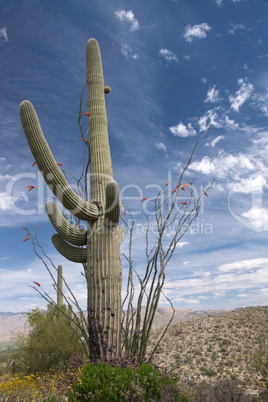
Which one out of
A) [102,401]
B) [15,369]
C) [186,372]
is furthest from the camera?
[15,369]

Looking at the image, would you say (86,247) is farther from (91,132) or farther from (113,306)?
(91,132)

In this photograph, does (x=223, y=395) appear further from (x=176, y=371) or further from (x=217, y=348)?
(x=217, y=348)

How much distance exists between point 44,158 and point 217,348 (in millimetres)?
9032

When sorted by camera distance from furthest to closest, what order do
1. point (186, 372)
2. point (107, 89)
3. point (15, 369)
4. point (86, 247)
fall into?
point (15, 369) → point (186, 372) → point (107, 89) → point (86, 247)

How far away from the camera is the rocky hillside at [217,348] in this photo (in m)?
7.79

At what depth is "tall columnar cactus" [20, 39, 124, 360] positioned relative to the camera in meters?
3.93

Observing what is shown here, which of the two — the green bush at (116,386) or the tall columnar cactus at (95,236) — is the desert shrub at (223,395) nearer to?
the green bush at (116,386)

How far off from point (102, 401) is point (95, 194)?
293cm

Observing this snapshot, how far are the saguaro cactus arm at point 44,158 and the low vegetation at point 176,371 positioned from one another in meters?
2.23

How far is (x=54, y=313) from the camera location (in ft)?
39.5

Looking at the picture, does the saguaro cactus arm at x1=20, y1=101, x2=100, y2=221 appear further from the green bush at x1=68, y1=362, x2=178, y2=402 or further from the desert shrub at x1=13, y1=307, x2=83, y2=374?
the desert shrub at x1=13, y1=307, x2=83, y2=374

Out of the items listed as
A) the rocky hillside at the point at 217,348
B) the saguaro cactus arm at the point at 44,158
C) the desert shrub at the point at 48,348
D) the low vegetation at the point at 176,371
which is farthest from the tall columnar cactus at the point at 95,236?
the desert shrub at the point at 48,348

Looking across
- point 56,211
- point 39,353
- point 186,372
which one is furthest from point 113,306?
point 39,353

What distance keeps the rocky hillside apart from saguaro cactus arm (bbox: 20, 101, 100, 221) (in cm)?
485
